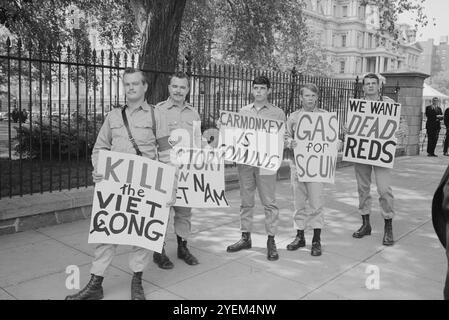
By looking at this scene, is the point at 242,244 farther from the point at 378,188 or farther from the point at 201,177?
the point at 378,188

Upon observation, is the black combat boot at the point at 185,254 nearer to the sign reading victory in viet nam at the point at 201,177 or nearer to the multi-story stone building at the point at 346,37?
the sign reading victory in viet nam at the point at 201,177

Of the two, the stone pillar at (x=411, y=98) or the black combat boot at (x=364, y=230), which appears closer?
the black combat boot at (x=364, y=230)

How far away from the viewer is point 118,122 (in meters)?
3.84

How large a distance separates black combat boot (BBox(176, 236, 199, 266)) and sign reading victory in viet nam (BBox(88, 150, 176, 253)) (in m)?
0.96

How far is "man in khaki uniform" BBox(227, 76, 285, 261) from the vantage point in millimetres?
4820

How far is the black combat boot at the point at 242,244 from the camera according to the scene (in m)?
5.05

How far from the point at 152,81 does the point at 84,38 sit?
29.7 ft

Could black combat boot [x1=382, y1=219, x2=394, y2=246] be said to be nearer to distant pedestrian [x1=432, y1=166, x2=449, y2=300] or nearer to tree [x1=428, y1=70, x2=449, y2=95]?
distant pedestrian [x1=432, y1=166, x2=449, y2=300]

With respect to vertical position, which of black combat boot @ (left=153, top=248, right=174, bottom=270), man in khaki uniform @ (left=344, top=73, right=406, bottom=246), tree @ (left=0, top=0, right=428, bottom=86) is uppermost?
tree @ (left=0, top=0, right=428, bottom=86)

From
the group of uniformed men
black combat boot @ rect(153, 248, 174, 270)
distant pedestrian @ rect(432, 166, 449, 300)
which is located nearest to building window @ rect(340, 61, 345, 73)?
the group of uniformed men

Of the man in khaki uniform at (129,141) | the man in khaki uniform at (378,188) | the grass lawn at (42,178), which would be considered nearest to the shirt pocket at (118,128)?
the man in khaki uniform at (129,141)

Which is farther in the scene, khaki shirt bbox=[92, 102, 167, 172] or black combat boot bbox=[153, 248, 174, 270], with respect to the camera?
black combat boot bbox=[153, 248, 174, 270]

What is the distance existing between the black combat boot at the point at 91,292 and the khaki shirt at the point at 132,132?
36.6 inches
